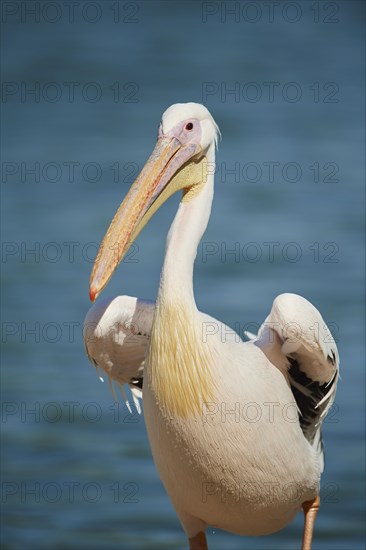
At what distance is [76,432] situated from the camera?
33.6 feet

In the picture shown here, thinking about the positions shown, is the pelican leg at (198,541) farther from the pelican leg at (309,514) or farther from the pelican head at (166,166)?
the pelican head at (166,166)

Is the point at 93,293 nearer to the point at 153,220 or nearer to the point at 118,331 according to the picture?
the point at 118,331

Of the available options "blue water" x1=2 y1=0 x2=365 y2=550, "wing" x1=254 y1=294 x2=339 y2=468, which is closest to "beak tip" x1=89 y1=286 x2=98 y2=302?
"wing" x1=254 y1=294 x2=339 y2=468

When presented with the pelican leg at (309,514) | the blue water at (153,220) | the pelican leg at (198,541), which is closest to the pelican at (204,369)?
the pelican leg at (198,541)

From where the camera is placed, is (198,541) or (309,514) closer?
(198,541)

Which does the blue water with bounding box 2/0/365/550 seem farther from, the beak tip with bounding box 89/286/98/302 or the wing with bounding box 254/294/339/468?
the beak tip with bounding box 89/286/98/302

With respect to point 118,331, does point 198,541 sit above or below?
below

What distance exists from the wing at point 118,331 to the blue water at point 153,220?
2.32 metres

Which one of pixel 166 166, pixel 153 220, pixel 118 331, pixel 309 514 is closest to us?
pixel 166 166

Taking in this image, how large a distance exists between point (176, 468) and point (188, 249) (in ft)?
2.85

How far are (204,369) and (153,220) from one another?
317 inches

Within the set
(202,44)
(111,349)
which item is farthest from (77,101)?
(111,349)

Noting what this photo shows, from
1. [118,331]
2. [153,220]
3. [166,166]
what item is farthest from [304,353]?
[153,220]

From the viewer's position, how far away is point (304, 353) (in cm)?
557
